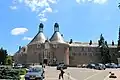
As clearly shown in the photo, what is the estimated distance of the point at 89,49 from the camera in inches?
6772

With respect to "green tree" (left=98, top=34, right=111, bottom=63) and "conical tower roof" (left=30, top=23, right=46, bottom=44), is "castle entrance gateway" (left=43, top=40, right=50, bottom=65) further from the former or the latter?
"green tree" (left=98, top=34, right=111, bottom=63)

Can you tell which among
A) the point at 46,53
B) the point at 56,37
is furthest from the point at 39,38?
the point at 46,53

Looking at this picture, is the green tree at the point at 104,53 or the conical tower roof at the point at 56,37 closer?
the green tree at the point at 104,53

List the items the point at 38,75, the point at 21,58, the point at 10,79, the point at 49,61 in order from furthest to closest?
the point at 21,58
the point at 49,61
the point at 38,75
the point at 10,79

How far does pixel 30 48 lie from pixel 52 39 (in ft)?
38.1

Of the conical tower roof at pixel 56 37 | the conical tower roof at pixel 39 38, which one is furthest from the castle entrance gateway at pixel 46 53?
the conical tower roof at pixel 56 37

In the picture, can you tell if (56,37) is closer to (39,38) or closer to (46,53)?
(39,38)

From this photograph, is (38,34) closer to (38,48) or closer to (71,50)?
(38,48)

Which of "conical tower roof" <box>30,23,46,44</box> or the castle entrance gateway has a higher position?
"conical tower roof" <box>30,23,46,44</box>

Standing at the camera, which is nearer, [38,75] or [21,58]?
[38,75]

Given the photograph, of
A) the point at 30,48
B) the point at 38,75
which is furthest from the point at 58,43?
the point at 38,75

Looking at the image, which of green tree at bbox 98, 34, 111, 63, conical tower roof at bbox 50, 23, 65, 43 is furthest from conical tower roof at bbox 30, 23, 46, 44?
green tree at bbox 98, 34, 111, 63

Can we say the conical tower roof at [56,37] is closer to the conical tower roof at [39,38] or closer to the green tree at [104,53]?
the conical tower roof at [39,38]

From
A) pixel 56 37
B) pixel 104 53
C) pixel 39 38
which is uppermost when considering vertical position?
pixel 56 37
